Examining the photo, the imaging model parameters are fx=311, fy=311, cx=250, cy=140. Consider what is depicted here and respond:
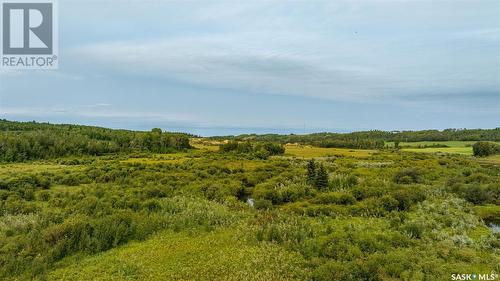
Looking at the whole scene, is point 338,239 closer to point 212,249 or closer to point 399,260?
point 399,260

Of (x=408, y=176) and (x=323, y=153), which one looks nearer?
(x=408, y=176)

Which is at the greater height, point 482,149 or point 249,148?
point 482,149

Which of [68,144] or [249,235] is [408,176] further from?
[68,144]

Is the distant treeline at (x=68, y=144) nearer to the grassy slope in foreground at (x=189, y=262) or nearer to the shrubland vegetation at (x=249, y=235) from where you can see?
the shrubland vegetation at (x=249, y=235)

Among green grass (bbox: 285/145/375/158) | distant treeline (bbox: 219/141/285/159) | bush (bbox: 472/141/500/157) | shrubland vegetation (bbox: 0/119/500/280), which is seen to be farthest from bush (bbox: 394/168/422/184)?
bush (bbox: 472/141/500/157)

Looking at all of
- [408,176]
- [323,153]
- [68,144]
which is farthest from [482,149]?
[68,144]

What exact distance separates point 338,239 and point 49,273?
1362 centimetres

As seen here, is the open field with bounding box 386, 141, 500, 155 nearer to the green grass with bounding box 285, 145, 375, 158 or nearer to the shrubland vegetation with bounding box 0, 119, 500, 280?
the green grass with bounding box 285, 145, 375, 158

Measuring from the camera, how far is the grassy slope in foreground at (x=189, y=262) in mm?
12945

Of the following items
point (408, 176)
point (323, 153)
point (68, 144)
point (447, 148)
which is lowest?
point (408, 176)

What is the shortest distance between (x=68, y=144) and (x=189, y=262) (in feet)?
258

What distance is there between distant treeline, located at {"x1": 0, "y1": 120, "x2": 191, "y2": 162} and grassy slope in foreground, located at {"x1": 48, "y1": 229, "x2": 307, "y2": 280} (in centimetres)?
6651

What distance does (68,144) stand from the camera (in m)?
79.5

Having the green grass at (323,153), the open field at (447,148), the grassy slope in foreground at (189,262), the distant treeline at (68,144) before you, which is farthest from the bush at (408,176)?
the distant treeline at (68,144)
